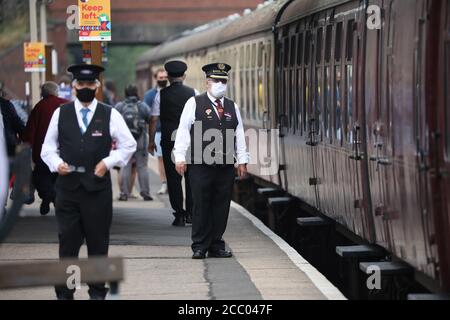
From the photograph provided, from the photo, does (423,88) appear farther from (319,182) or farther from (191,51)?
(191,51)

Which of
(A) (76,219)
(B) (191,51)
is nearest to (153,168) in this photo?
(B) (191,51)

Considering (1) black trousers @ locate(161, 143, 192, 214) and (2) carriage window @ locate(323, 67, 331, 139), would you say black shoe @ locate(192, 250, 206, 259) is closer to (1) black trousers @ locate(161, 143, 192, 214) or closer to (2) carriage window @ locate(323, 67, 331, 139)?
(2) carriage window @ locate(323, 67, 331, 139)

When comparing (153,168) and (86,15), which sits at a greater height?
(86,15)

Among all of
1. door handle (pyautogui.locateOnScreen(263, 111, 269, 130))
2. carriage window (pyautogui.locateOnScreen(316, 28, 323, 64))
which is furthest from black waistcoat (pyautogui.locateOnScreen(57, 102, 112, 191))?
door handle (pyautogui.locateOnScreen(263, 111, 269, 130))

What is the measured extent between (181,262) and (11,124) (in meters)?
5.09

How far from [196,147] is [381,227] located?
2.55 m

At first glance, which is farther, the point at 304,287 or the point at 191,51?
the point at 191,51

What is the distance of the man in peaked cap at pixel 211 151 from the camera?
1407 cm

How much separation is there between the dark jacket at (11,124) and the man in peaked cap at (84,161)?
23.8 feet

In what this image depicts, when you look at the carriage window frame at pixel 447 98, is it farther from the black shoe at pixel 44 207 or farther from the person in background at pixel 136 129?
the person in background at pixel 136 129

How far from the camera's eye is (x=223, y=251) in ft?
48.0

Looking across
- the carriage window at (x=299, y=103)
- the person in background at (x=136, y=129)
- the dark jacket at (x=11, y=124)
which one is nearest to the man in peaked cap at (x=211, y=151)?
the carriage window at (x=299, y=103)

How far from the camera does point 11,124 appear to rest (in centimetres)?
1872
